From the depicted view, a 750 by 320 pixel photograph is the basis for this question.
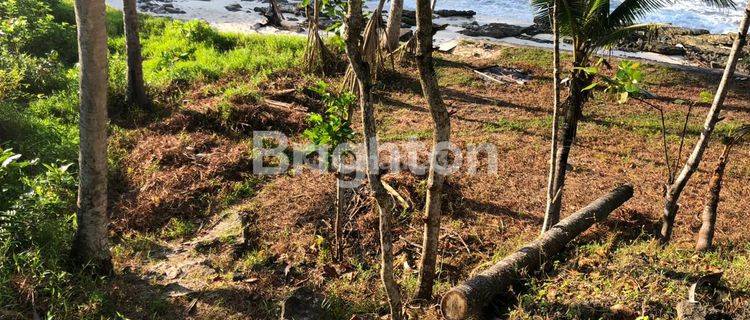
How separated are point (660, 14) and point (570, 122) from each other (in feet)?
67.6

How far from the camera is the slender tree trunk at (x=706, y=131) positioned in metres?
4.47

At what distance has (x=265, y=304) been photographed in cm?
467

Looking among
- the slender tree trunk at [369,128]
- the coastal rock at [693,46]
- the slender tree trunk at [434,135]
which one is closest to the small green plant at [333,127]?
the slender tree trunk at [369,128]

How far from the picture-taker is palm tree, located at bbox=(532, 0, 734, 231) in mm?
4695

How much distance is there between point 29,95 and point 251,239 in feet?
17.8

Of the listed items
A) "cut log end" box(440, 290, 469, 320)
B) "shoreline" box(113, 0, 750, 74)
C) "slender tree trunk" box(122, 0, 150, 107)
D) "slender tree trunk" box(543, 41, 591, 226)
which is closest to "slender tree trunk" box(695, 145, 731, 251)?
"slender tree trunk" box(543, 41, 591, 226)

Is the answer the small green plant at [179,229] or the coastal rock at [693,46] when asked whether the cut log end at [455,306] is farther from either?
the coastal rock at [693,46]

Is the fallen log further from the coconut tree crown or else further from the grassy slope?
the coconut tree crown

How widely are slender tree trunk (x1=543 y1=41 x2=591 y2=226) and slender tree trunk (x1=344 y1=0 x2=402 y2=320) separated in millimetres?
2037

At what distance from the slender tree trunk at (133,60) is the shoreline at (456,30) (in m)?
6.57

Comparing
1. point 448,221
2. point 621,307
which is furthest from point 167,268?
point 621,307

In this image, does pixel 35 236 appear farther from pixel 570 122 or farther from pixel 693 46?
pixel 693 46

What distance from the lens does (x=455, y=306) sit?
4.06 metres

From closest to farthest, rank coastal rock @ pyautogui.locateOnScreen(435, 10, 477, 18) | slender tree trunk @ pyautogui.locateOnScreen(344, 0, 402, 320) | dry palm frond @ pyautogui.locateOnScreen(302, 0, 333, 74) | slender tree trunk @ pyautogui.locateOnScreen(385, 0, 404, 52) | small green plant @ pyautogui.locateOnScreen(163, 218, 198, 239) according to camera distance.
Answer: slender tree trunk @ pyautogui.locateOnScreen(344, 0, 402, 320)
small green plant @ pyautogui.locateOnScreen(163, 218, 198, 239)
dry palm frond @ pyautogui.locateOnScreen(302, 0, 333, 74)
slender tree trunk @ pyautogui.locateOnScreen(385, 0, 404, 52)
coastal rock @ pyautogui.locateOnScreen(435, 10, 477, 18)
